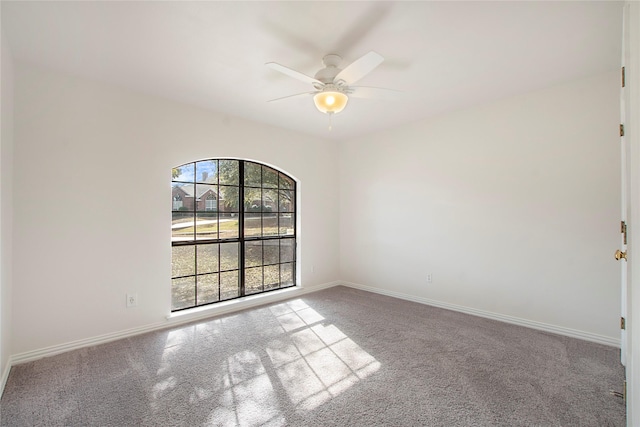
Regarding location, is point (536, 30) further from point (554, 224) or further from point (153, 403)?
point (153, 403)

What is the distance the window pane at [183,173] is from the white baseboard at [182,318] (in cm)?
158

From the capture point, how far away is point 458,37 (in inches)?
84.4

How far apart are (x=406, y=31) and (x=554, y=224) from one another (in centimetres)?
250

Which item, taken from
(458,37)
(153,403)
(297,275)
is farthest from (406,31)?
(297,275)

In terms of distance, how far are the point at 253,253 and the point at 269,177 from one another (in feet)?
3.78

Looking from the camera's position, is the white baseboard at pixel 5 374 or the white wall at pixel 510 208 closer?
the white baseboard at pixel 5 374

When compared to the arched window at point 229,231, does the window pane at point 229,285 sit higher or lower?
lower

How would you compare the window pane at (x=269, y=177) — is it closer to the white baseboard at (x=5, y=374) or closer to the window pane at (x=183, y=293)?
the window pane at (x=183, y=293)

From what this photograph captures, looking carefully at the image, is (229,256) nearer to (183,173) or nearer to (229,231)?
(229,231)

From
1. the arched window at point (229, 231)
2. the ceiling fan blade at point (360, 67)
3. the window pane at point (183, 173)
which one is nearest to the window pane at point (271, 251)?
the arched window at point (229, 231)

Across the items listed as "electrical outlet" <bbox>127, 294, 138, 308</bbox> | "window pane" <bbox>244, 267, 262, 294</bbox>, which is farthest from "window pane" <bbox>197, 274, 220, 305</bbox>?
"electrical outlet" <bbox>127, 294, 138, 308</bbox>

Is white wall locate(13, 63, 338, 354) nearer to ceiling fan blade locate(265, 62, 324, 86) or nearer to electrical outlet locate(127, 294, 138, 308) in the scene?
electrical outlet locate(127, 294, 138, 308)

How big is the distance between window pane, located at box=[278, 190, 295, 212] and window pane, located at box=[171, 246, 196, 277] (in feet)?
4.86

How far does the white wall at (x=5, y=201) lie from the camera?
6.80ft
